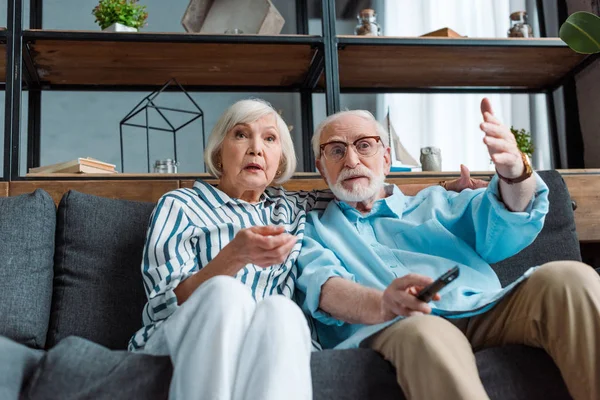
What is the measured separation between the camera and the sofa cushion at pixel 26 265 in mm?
1515

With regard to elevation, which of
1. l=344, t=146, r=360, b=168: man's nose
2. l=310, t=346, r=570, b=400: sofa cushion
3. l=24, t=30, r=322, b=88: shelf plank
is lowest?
l=310, t=346, r=570, b=400: sofa cushion

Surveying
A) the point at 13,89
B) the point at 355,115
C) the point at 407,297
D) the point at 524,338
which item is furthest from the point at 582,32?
the point at 13,89

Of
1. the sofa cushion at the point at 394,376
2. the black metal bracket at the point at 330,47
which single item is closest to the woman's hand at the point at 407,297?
the sofa cushion at the point at 394,376

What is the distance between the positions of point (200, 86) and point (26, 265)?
1.31 meters

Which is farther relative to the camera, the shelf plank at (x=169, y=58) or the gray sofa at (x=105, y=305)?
the shelf plank at (x=169, y=58)

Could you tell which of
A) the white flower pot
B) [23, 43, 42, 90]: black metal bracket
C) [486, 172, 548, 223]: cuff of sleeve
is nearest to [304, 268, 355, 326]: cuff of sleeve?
[486, 172, 548, 223]: cuff of sleeve

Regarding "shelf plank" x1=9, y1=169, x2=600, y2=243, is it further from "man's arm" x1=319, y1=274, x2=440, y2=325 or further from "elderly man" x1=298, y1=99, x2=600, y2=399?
"man's arm" x1=319, y1=274, x2=440, y2=325

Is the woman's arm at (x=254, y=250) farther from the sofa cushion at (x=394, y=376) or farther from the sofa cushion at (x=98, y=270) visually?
the sofa cushion at (x=98, y=270)

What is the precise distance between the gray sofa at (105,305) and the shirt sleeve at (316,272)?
23 cm

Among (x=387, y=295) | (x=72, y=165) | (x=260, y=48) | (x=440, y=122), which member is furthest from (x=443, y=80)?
(x=387, y=295)

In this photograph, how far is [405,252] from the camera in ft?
5.19

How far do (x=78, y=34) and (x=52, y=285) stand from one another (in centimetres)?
95

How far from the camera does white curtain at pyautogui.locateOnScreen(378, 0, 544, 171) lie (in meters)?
3.18

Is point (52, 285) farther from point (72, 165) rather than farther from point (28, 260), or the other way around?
point (72, 165)
